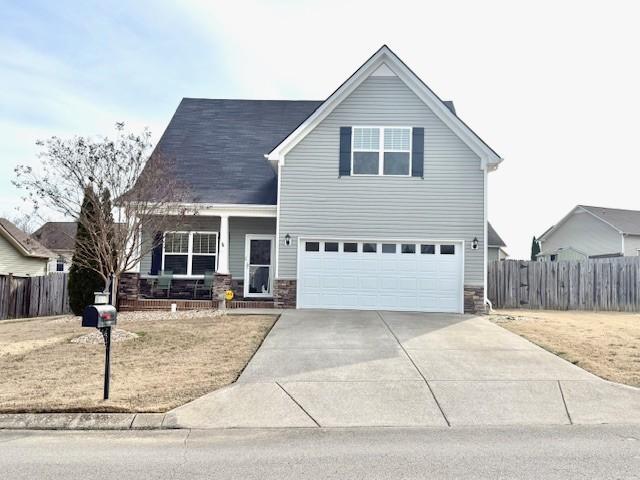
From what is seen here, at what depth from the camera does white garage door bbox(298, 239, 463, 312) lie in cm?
1697

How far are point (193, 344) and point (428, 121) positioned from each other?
33.9ft

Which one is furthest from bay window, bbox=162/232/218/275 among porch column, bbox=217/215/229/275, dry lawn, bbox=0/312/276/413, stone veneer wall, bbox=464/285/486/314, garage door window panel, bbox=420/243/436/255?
stone veneer wall, bbox=464/285/486/314

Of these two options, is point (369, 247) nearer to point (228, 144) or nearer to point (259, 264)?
point (259, 264)

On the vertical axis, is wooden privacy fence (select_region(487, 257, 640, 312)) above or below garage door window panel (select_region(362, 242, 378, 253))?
below

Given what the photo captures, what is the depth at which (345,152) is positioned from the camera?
17.4 m

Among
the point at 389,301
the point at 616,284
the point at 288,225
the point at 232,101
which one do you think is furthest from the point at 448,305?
the point at 232,101

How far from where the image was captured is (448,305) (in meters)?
17.0

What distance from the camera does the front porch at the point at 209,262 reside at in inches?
730

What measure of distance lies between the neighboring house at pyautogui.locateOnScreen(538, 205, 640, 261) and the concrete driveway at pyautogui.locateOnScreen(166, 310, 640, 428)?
74.3 feet

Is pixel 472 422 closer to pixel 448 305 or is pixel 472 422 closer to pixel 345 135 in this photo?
pixel 448 305

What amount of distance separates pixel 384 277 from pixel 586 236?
22271mm

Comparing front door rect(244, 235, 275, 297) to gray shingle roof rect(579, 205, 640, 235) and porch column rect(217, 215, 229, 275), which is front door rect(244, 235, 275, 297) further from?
gray shingle roof rect(579, 205, 640, 235)

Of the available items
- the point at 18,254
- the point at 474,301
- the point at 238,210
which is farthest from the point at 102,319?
the point at 18,254

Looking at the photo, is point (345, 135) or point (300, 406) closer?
point (300, 406)
